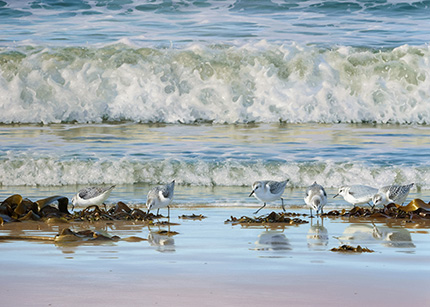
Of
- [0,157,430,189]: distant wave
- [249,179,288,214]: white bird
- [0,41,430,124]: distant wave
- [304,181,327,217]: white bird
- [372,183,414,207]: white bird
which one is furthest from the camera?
[0,41,430,124]: distant wave

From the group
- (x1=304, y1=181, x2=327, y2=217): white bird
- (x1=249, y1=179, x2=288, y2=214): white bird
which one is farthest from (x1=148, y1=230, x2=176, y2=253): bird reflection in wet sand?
(x1=304, y1=181, x2=327, y2=217): white bird

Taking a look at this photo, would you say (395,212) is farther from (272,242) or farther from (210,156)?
(210,156)

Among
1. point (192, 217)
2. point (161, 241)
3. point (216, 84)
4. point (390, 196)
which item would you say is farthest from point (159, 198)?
point (216, 84)

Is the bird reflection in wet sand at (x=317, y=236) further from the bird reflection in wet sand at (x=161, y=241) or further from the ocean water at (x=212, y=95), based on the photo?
the ocean water at (x=212, y=95)

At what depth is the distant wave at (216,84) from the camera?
1430cm

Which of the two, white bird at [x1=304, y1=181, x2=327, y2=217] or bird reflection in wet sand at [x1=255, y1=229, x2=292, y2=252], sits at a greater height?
bird reflection in wet sand at [x1=255, y1=229, x2=292, y2=252]

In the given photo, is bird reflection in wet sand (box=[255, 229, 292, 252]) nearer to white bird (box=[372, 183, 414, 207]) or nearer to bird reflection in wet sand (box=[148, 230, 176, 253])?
bird reflection in wet sand (box=[148, 230, 176, 253])

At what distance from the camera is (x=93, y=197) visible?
6.61m

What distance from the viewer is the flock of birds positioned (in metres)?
6.26

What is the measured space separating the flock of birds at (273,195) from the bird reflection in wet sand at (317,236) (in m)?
0.35

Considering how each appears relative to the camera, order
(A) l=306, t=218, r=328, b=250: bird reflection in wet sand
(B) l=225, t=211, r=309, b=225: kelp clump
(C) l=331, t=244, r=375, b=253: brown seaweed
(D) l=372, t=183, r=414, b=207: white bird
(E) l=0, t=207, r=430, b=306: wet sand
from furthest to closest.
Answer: (D) l=372, t=183, r=414, b=207: white bird < (B) l=225, t=211, r=309, b=225: kelp clump < (A) l=306, t=218, r=328, b=250: bird reflection in wet sand < (C) l=331, t=244, r=375, b=253: brown seaweed < (E) l=0, t=207, r=430, b=306: wet sand

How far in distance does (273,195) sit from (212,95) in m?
8.24

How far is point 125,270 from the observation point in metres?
3.55

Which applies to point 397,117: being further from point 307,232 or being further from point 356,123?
point 307,232
